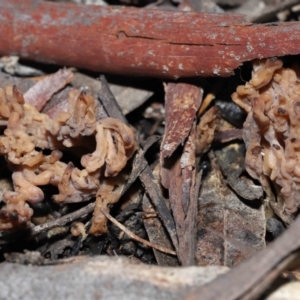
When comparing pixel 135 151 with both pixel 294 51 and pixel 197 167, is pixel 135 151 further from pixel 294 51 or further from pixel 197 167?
pixel 294 51

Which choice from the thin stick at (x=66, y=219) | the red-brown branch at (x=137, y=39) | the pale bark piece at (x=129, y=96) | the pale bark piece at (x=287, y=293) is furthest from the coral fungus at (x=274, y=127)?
the thin stick at (x=66, y=219)

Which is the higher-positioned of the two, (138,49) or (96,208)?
(138,49)

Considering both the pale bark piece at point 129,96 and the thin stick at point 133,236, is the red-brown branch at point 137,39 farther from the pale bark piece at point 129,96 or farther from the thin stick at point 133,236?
the thin stick at point 133,236

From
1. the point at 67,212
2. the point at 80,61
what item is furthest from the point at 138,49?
the point at 67,212

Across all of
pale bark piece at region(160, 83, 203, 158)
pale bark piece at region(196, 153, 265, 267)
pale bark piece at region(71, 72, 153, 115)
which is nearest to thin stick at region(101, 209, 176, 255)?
pale bark piece at region(196, 153, 265, 267)

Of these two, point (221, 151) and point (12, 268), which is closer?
point (12, 268)

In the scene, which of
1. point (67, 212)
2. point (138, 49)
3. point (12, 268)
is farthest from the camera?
point (138, 49)

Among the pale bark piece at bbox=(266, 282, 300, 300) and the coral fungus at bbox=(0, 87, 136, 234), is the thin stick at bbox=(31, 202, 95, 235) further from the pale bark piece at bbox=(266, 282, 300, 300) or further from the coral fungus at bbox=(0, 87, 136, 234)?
the pale bark piece at bbox=(266, 282, 300, 300)
